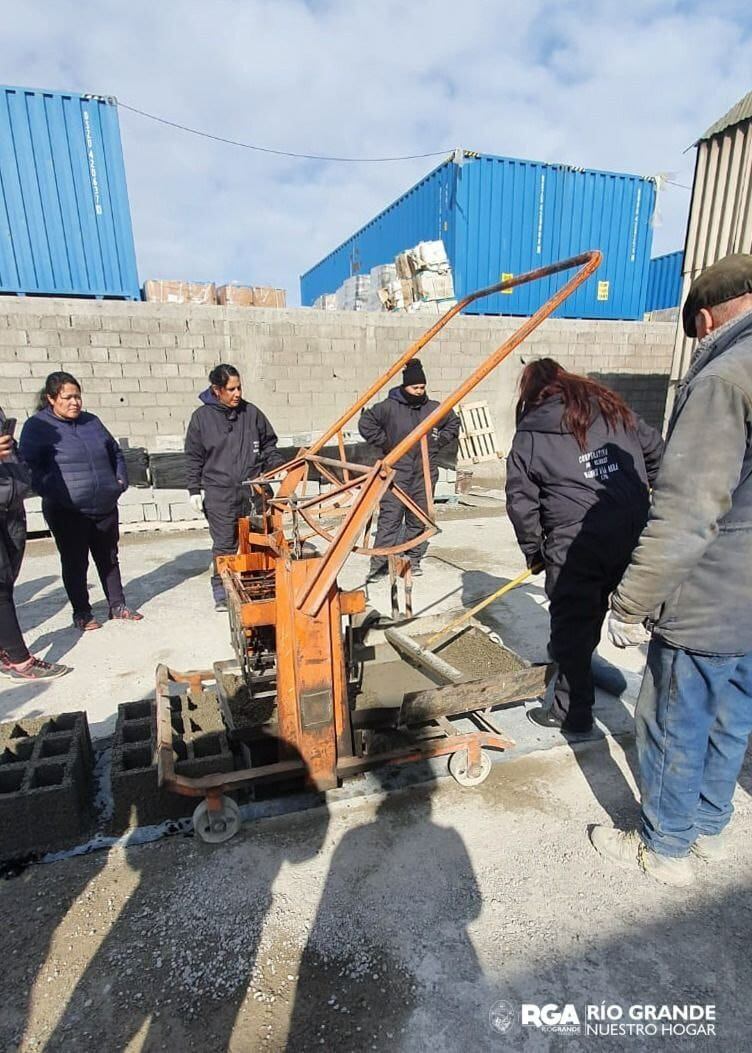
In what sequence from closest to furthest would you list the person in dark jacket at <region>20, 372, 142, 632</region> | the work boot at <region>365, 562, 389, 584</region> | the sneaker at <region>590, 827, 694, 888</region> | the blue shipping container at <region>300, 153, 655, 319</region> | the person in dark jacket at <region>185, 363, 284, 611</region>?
the sneaker at <region>590, 827, 694, 888</region>
the person in dark jacket at <region>20, 372, 142, 632</region>
the person in dark jacket at <region>185, 363, 284, 611</region>
the work boot at <region>365, 562, 389, 584</region>
the blue shipping container at <region>300, 153, 655, 319</region>

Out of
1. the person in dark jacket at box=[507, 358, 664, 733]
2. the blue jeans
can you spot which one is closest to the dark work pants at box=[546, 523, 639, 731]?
the person in dark jacket at box=[507, 358, 664, 733]

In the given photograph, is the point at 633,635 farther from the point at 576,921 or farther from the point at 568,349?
the point at 568,349

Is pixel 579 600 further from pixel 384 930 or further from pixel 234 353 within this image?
pixel 234 353

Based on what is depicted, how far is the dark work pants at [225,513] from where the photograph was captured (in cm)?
435

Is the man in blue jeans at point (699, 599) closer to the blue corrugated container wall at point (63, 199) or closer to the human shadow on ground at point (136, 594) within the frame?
the human shadow on ground at point (136, 594)

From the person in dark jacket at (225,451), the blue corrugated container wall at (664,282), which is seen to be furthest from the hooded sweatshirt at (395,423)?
the blue corrugated container wall at (664,282)

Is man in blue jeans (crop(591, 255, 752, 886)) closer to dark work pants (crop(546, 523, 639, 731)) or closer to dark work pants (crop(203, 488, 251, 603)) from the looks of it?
dark work pants (crop(546, 523, 639, 731))

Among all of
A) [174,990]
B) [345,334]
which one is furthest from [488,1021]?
[345,334]

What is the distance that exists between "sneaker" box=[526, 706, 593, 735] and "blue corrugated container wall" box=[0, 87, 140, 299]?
8264mm

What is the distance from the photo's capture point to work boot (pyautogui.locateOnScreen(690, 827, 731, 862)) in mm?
2066

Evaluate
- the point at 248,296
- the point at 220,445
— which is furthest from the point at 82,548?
the point at 248,296

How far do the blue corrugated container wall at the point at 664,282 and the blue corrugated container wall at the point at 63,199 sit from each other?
12.5 meters

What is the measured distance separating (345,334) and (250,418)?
4.80 meters

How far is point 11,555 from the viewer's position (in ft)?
10.7
